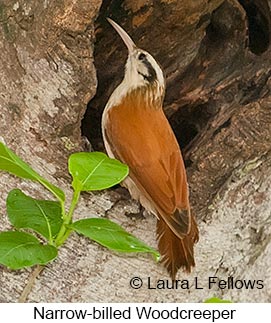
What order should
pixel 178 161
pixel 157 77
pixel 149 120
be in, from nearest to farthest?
pixel 178 161 → pixel 149 120 → pixel 157 77

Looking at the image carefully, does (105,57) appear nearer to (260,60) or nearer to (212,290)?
(260,60)

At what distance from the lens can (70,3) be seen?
1.69 meters

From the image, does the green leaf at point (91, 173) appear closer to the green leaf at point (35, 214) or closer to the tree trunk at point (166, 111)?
the green leaf at point (35, 214)

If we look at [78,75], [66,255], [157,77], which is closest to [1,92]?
[78,75]

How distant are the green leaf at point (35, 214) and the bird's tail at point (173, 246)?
1.25 feet

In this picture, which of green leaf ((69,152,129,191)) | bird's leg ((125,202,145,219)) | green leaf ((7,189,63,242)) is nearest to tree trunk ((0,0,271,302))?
bird's leg ((125,202,145,219))

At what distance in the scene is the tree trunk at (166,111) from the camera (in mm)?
1714

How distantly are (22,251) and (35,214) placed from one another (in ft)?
0.33

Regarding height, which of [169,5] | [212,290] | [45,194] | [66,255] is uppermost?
[169,5]

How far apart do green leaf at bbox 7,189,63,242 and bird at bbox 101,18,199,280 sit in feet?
1.17

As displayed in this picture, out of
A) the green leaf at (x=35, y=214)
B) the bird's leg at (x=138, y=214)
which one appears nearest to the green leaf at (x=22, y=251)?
the green leaf at (x=35, y=214)

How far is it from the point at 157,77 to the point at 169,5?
7.5 inches

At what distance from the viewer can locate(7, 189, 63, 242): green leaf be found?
57.4 inches

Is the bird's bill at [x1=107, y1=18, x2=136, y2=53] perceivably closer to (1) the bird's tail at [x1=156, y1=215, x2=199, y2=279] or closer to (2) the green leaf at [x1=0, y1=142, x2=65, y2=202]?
(1) the bird's tail at [x1=156, y1=215, x2=199, y2=279]
